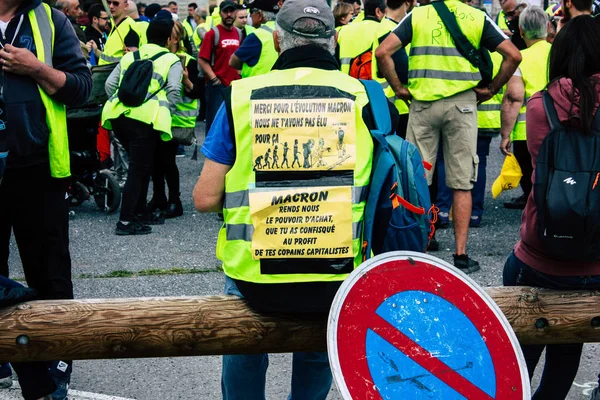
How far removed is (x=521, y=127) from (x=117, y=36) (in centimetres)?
380

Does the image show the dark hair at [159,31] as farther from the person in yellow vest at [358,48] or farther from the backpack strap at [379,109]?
the backpack strap at [379,109]

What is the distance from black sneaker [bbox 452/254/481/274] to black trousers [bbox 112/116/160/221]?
2.83 meters

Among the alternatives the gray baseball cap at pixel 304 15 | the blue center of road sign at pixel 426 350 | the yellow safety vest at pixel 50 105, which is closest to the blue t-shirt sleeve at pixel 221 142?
the gray baseball cap at pixel 304 15

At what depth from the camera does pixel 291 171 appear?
10.1 feet

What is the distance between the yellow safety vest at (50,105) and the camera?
405 centimetres

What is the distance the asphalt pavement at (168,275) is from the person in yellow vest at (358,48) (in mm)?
1547

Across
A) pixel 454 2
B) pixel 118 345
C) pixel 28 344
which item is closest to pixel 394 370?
pixel 118 345

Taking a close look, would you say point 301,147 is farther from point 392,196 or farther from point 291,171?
point 392,196

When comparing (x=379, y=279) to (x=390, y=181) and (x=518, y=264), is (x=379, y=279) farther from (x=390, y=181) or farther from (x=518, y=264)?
(x=518, y=264)

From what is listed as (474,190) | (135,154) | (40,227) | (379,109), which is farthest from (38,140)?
(474,190)

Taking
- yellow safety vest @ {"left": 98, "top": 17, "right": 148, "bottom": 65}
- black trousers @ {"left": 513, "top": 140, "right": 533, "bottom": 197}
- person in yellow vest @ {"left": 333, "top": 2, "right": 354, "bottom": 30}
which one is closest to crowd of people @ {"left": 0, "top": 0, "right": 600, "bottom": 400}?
black trousers @ {"left": 513, "top": 140, "right": 533, "bottom": 197}

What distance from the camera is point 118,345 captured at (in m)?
3.37

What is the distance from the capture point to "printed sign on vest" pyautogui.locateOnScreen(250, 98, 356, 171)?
10.1 feet

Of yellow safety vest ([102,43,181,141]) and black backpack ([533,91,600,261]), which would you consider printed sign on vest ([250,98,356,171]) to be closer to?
black backpack ([533,91,600,261])
